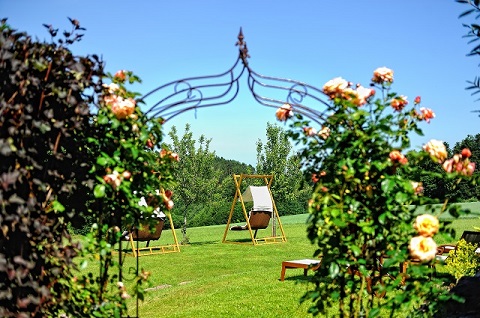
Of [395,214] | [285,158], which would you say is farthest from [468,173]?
[285,158]


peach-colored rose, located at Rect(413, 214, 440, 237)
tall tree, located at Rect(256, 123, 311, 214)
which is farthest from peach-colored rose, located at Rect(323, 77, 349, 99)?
tall tree, located at Rect(256, 123, 311, 214)

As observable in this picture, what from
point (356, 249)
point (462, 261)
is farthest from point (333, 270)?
point (462, 261)

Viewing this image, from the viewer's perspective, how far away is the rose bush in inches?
126

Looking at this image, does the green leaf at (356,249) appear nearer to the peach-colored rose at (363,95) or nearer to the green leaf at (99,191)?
the peach-colored rose at (363,95)

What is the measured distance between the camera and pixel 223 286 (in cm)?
834

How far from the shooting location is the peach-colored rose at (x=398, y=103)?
11.6ft

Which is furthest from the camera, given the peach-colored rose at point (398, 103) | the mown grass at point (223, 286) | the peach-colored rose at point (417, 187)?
the mown grass at point (223, 286)

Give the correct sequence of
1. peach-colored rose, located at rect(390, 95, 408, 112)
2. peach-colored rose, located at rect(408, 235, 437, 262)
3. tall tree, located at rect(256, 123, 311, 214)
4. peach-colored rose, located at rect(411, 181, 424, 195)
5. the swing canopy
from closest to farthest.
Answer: peach-colored rose, located at rect(408, 235, 437, 262) < peach-colored rose, located at rect(411, 181, 424, 195) < peach-colored rose, located at rect(390, 95, 408, 112) < the swing canopy < tall tree, located at rect(256, 123, 311, 214)

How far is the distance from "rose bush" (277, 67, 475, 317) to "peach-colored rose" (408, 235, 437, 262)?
125 millimetres

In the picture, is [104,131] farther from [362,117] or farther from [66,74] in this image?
[362,117]

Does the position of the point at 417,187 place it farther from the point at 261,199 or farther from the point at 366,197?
the point at 261,199

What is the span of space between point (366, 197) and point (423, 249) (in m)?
0.53

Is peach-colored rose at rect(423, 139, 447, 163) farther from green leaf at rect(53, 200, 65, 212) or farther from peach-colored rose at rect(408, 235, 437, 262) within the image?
green leaf at rect(53, 200, 65, 212)

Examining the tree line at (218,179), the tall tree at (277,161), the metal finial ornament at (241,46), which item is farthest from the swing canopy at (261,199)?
the metal finial ornament at (241,46)
